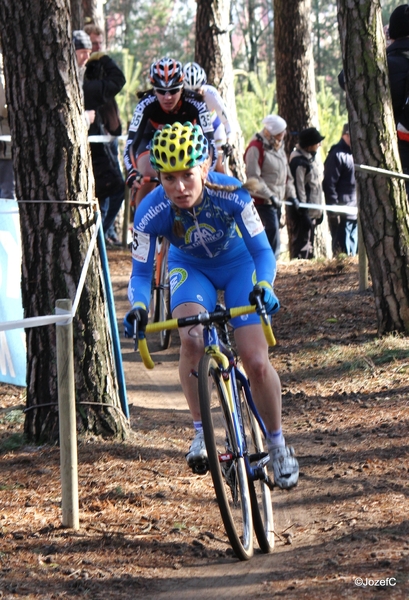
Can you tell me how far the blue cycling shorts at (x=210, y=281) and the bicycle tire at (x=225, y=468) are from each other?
0.62 metres

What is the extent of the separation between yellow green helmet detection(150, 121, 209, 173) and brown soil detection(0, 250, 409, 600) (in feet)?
6.64

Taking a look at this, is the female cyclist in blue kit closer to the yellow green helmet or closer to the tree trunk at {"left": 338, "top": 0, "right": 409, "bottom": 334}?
the yellow green helmet

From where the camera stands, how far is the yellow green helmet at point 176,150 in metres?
4.61

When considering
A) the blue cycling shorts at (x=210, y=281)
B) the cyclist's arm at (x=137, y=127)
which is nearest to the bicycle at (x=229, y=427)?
the blue cycling shorts at (x=210, y=281)

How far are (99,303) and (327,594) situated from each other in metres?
2.70

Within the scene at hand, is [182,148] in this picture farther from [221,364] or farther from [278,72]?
[278,72]

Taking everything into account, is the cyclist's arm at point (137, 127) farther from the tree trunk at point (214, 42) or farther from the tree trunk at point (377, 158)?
the tree trunk at point (214, 42)

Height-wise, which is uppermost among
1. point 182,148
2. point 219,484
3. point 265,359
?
point 182,148

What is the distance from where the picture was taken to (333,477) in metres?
5.54

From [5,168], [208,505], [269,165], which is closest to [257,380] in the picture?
[208,505]

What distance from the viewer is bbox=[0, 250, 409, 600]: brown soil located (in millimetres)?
4133

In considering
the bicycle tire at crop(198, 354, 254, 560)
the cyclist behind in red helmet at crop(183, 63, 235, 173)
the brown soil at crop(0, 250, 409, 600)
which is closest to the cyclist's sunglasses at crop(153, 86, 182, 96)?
the cyclist behind in red helmet at crop(183, 63, 235, 173)

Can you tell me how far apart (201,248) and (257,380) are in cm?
84

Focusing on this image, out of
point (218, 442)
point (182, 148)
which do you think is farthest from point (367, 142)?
point (182, 148)
